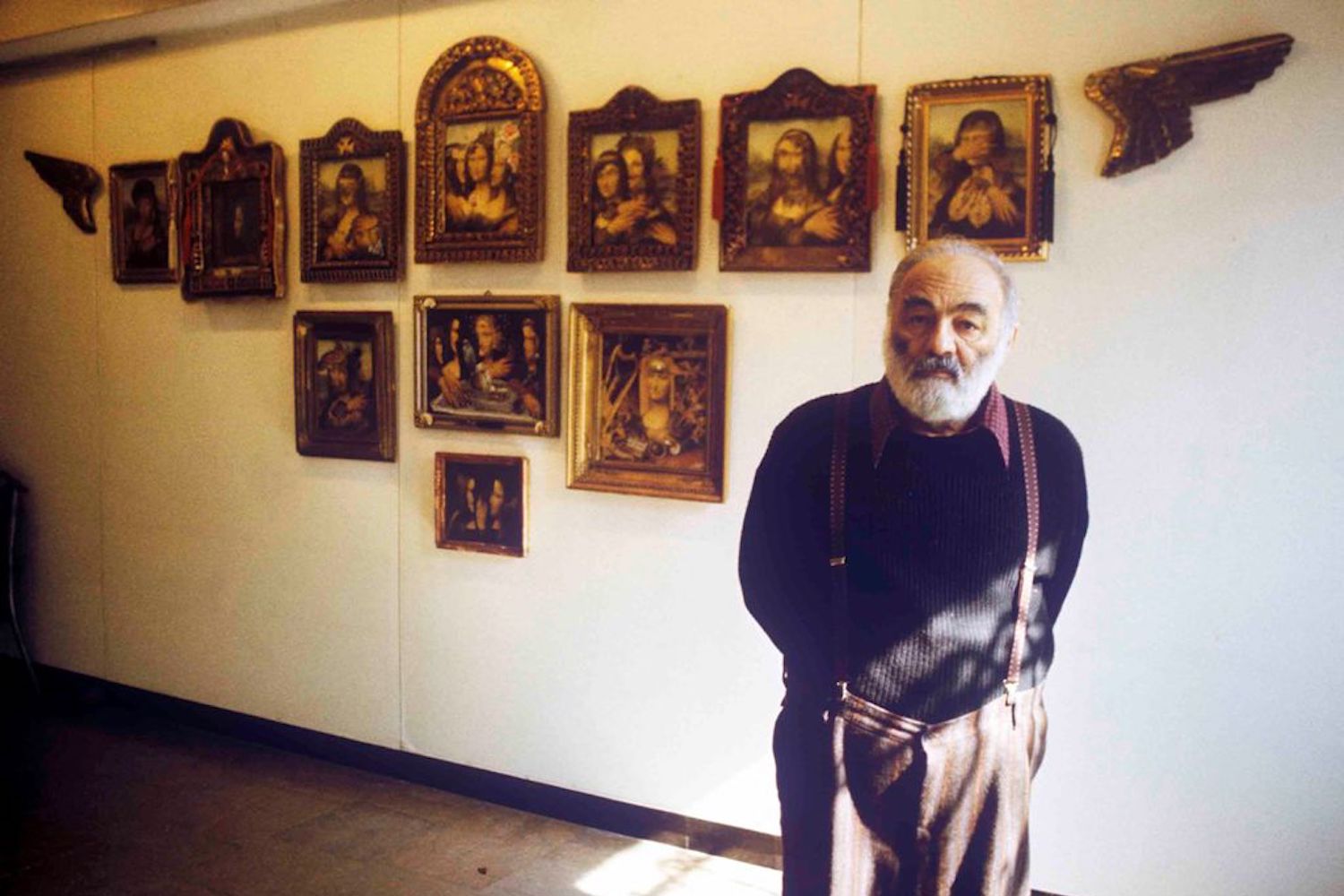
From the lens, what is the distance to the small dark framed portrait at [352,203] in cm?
397

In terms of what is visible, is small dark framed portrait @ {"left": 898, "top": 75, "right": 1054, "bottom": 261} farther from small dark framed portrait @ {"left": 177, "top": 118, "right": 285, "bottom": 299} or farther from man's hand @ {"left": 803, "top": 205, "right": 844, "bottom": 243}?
small dark framed portrait @ {"left": 177, "top": 118, "right": 285, "bottom": 299}

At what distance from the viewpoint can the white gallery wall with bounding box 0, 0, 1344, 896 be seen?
279 cm

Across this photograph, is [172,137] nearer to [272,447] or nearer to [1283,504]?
[272,447]

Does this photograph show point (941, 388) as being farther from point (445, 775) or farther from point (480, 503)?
point (445, 775)

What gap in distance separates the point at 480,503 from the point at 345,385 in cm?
82

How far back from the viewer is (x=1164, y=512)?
2.89m

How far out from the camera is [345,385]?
412cm

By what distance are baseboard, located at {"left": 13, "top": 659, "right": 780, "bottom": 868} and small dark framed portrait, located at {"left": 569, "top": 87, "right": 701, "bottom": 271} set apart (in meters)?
2.01

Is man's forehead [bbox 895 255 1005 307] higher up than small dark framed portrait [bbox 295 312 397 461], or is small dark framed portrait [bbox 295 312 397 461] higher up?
man's forehead [bbox 895 255 1005 307]

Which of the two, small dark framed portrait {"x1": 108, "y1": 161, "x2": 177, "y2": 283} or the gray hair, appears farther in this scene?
small dark framed portrait {"x1": 108, "y1": 161, "x2": 177, "y2": 283}

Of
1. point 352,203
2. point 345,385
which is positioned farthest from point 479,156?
point 345,385

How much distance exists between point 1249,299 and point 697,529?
1.84m

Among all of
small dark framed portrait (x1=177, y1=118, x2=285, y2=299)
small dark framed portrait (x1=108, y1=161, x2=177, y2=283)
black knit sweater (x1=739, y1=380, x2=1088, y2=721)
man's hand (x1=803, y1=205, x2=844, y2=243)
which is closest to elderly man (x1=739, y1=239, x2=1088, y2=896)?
black knit sweater (x1=739, y1=380, x2=1088, y2=721)

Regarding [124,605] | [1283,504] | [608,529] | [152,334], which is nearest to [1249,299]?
[1283,504]
